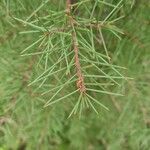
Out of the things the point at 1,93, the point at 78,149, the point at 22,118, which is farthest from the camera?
the point at 78,149

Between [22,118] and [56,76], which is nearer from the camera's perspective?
[56,76]

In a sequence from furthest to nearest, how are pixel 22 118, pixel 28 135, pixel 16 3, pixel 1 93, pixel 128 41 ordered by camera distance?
pixel 28 135 < pixel 22 118 < pixel 1 93 < pixel 128 41 < pixel 16 3

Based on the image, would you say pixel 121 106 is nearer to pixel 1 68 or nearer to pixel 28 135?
pixel 28 135

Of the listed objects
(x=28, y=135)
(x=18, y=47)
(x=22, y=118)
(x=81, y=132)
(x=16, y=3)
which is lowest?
(x=81, y=132)

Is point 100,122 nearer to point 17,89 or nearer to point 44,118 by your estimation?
point 44,118

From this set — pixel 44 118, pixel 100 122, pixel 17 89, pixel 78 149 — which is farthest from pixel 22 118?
pixel 78 149

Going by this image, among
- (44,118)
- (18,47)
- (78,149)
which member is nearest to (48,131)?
(44,118)

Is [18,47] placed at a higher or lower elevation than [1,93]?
higher
